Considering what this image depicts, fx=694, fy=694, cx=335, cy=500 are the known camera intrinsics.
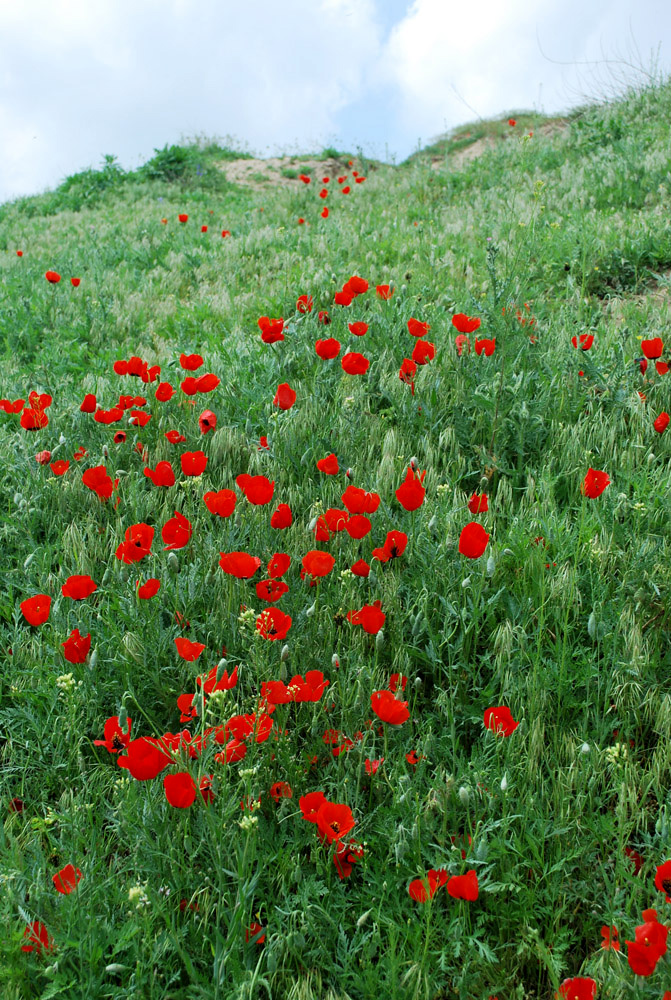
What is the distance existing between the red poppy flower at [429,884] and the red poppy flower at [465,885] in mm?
32

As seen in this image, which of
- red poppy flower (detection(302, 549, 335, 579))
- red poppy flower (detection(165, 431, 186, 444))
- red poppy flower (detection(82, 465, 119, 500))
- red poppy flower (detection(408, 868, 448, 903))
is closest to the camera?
red poppy flower (detection(408, 868, 448, 903))

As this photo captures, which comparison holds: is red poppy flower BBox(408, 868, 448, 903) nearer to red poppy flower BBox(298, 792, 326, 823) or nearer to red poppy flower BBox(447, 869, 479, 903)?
red poppy flower BBox(447, 869, 479, 903)

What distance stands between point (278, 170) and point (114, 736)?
16.5 metres

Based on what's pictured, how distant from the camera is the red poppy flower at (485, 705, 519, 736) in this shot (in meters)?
1.76

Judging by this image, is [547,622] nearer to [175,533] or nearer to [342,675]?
[342,675]

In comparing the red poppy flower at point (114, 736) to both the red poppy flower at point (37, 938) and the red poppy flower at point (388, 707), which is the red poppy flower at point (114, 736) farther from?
the red poppy flower at point (388, 707)

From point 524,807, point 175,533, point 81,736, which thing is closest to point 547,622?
point 524,807

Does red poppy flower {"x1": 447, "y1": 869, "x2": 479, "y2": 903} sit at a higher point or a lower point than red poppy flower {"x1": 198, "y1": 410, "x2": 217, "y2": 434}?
lower

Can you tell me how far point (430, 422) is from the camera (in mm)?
3336

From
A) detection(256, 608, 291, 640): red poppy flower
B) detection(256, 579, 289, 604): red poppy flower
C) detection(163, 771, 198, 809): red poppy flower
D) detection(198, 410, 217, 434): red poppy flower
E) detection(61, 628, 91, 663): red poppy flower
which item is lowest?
detection(163, 771, 198, 809): red poppy flower

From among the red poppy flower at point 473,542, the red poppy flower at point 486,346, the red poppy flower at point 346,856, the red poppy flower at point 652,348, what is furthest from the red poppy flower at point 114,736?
the red poppy flower at point 652,348

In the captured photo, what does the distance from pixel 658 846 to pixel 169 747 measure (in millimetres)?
1248

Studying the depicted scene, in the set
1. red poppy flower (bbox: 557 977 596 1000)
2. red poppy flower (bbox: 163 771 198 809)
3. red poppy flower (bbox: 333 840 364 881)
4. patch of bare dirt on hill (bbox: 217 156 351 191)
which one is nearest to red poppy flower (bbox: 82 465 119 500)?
red poppy flower (bbox: 163 771 198 809)

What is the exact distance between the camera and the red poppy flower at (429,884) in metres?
1.47
